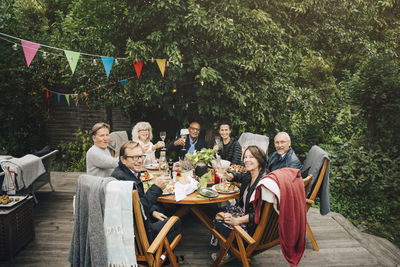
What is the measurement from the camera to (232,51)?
4.17 metres

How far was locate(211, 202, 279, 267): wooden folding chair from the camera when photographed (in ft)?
6.45

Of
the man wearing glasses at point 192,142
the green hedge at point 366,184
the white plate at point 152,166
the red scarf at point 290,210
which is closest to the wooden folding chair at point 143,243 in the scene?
the red scarf at point 290,210

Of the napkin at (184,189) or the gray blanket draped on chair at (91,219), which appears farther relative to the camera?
the napkin at (184,189)

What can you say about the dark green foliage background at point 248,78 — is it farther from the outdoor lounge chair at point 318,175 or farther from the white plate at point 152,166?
the outdoor lounge chair at point 318,175

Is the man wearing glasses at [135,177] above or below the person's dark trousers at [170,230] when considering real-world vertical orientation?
above

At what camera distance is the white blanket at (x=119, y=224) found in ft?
5.46

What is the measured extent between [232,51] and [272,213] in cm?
294

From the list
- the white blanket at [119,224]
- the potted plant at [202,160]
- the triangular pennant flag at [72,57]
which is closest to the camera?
the white blanket at [119,224]

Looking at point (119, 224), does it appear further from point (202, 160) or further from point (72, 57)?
point (72, 57)

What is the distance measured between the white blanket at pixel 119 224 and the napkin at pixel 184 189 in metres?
0.68

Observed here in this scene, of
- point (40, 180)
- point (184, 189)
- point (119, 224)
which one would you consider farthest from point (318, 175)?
point (40, 180)

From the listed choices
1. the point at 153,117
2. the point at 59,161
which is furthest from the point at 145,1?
the point at 59,161

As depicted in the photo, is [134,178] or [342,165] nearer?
[134,178]

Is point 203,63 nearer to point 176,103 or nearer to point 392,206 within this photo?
point 176,103
